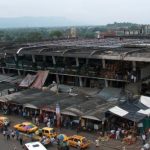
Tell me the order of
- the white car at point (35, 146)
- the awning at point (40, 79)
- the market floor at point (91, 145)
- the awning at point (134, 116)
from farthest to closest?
1. the awning at point (40, 79)
2. the awning at point (134, 116)
3. the market floor at point (91, 145)
4. the white car at point (35, 146)

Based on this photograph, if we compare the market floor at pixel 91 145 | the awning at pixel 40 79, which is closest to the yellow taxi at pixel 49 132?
the market floor at pixel 91 145

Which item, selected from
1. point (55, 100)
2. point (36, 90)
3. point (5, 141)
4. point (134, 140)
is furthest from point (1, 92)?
point (134, 140)

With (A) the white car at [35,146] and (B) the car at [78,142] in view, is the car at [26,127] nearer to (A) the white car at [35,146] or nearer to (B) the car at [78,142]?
(A) the white car at [35,146]

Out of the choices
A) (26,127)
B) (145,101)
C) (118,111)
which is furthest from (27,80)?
(118,111)

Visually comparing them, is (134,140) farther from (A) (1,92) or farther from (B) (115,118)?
(A) (1,92)

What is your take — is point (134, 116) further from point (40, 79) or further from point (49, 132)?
point (40, 79)

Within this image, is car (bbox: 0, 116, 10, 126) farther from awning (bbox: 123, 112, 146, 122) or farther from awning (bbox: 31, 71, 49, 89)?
awning (bbox: 123, 112, 146, 122)
